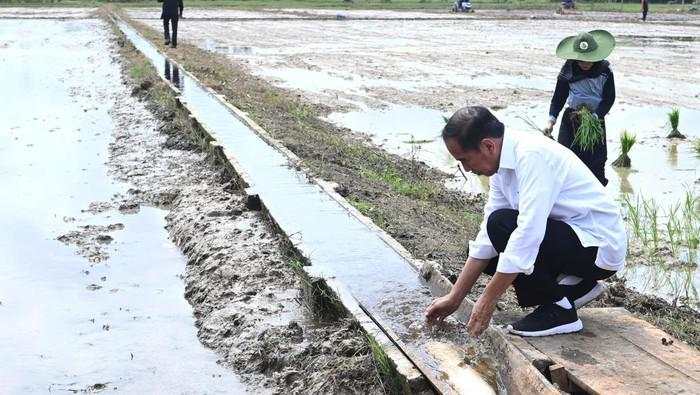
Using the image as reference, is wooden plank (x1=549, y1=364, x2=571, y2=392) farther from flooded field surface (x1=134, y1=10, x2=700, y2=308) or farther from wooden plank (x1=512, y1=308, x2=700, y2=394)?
flooded field surface (x1=134, y1=10, x2=700, y2=308)

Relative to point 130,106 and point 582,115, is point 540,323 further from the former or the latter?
point 130,106

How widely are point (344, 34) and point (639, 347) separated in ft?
87.9

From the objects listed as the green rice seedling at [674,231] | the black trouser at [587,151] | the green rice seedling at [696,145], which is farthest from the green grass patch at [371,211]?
the green rice seedling at [696,145]

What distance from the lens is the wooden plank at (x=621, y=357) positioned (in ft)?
10.9

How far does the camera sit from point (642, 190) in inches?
311

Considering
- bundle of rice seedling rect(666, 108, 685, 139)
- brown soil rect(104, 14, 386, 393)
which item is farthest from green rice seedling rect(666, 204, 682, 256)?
bundle of rice seedling rect(666, 108, 685, 139)

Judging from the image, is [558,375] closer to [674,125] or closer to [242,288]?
[242,288]

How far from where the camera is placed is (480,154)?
352 centimetres

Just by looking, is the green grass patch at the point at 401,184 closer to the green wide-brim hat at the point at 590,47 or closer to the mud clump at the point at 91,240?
the green wide-brim hat at the point at 590,47

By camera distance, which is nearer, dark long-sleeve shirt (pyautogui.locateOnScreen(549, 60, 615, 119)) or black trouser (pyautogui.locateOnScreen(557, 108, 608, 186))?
dark long-sleeve shirt (pyautogui.locateOnScreen(549, 60, 615, 119))

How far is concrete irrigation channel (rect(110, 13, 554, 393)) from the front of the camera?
3738mm

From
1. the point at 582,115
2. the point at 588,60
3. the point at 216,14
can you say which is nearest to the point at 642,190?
the point at 582,115

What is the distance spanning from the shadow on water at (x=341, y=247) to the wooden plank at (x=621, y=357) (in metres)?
0.38

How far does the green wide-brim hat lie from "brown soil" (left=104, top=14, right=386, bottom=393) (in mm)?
2549
